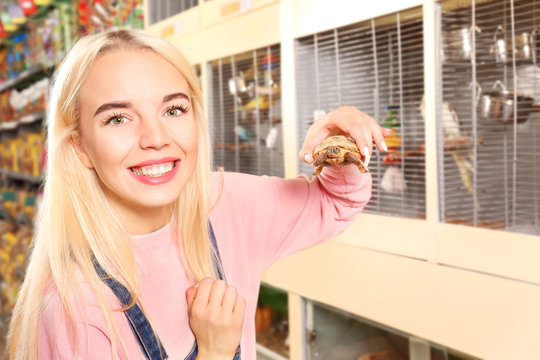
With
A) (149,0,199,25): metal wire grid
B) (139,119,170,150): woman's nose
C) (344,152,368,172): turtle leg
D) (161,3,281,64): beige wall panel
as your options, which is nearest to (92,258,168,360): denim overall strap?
(139,119,170,150): woman's nose

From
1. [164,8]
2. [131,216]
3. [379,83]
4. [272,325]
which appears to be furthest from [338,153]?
[164,8]

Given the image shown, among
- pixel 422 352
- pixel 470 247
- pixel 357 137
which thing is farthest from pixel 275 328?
pixel 357 137

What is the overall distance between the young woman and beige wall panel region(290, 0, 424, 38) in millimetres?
628

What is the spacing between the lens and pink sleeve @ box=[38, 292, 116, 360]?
85 cm

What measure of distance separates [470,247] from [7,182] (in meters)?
4.84

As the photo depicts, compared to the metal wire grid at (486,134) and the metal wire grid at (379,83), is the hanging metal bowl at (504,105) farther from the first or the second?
the metal wire grid at (379,83)

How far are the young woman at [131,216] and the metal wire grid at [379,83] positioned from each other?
22.7 inches

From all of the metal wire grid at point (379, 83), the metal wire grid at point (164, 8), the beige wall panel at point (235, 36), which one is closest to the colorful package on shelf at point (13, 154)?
the metal wire grid at point (164, 8)

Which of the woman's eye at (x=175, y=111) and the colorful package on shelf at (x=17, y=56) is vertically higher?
the colorful package on shelf at (x=17, y=56)

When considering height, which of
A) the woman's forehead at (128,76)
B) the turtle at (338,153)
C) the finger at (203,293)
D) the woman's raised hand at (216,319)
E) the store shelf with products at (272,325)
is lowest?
the store shelf with products at (272,325)

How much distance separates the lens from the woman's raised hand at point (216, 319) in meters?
0.92

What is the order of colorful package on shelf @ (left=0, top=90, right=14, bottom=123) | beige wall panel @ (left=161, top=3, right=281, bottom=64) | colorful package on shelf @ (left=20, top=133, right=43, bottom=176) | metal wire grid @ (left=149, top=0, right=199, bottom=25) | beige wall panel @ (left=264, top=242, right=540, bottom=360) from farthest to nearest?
colorful package on shelf @ (left=0, top=90, right=14, bottom=123), colorful package on shelf @ (left=20, top=133, right=43, bottom=176), metal wire grid @ (left=149, top=0, right=199, bottom=25), beige wall panel @ (left=161, top=3, right=281, bottom=64), beige wall panel @ (left=264, top=242, right=540, bottom=360)

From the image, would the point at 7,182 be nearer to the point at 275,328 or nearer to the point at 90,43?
the point at 275,328

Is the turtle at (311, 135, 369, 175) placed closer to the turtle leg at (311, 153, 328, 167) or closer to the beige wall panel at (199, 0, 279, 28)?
the turtle leg at (311, 153, 328, 167)
